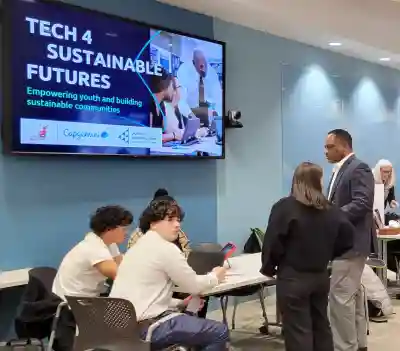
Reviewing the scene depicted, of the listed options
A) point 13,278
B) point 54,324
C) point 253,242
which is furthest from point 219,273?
point 253,242

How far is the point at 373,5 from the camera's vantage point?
5242 mm

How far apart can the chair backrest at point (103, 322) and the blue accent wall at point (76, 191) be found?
1400 millimetres

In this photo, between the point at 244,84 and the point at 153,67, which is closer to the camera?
the point at 153,67

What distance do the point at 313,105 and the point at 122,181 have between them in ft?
11.0

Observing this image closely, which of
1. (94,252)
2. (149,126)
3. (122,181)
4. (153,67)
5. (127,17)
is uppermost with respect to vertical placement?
(127,17)

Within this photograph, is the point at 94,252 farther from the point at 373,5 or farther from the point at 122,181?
the point at 373,5

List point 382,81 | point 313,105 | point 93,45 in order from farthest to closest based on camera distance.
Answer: point 382,81 → point 313,105 → point 93,45

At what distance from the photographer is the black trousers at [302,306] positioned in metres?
3.50

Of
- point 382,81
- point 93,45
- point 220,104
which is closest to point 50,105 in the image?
point 93,45

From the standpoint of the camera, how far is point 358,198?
4.09 m

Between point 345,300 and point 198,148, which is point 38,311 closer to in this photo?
point 345,300

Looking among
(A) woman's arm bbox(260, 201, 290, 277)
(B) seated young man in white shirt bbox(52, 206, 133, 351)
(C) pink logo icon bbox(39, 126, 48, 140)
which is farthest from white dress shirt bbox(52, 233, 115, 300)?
(C) pink logo icon bbox(39, 126, 48, 140)

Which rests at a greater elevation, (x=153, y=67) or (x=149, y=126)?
(x=153, y=67)

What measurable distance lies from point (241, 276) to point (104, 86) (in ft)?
6.17
